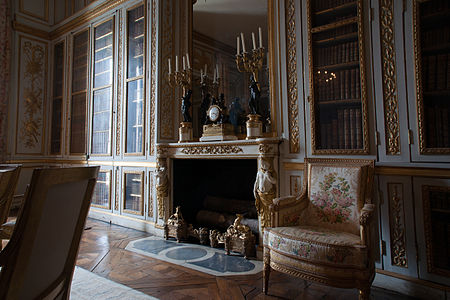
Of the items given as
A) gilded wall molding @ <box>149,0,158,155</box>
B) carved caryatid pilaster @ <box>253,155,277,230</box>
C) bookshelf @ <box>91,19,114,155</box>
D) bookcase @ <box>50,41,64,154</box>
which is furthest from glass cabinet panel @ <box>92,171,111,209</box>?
carved caryatid pilaster @ <box>253,155,277,230</box>

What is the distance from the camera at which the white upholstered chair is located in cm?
59

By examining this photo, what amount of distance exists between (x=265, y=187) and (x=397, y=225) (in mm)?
954

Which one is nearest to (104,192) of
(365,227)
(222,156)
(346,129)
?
(222,156)

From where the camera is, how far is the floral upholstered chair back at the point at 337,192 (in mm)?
1855

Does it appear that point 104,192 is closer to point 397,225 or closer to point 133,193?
point 133,193

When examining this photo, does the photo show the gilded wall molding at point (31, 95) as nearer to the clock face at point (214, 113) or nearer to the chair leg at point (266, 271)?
the clock face at point (214, 113)

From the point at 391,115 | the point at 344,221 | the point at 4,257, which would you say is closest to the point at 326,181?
the point at 344,221

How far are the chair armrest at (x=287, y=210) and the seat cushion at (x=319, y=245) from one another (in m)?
0.07

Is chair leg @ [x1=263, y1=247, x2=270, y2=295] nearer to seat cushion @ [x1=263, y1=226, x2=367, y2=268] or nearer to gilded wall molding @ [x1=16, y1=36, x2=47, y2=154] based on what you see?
seat cushion @ [x1=263, y1=226, x2=367, y2=268]

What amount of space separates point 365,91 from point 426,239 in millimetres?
1065

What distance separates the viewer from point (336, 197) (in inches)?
76.1

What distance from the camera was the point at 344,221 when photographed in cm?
186

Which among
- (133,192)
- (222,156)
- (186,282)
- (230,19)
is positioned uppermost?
(230,19)

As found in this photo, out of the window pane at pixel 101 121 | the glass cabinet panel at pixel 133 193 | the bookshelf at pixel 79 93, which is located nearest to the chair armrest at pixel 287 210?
the glass cabinet panel at pixel 133 193
